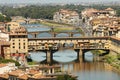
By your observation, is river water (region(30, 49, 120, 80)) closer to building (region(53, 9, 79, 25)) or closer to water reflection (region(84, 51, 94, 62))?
water reflection (region(84, 51, 94, 62))

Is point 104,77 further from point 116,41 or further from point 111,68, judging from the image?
point 116,41

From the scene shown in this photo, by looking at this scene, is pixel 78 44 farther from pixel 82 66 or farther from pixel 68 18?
pixel 68 18

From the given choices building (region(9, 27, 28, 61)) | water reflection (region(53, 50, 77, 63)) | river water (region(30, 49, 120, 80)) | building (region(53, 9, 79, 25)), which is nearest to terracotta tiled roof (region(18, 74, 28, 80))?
river water (region(30, 49, 120, 80))

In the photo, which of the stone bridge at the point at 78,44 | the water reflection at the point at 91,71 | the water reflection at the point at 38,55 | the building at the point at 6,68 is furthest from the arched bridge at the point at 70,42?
the building at the point at 6,68

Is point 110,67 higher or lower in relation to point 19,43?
lower

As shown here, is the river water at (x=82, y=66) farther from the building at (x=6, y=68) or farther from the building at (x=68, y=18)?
the building at (x=68, y=18)

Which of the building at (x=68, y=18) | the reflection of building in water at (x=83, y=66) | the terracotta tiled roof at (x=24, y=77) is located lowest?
the building at (x=68, y=18)

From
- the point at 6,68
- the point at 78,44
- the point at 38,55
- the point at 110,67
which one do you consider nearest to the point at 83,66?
the point at 110,67

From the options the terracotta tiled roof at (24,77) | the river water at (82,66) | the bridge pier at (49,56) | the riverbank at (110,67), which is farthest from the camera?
the bridge pier at (49,56)

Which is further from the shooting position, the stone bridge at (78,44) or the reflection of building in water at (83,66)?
the stone bridge at (78,44)
